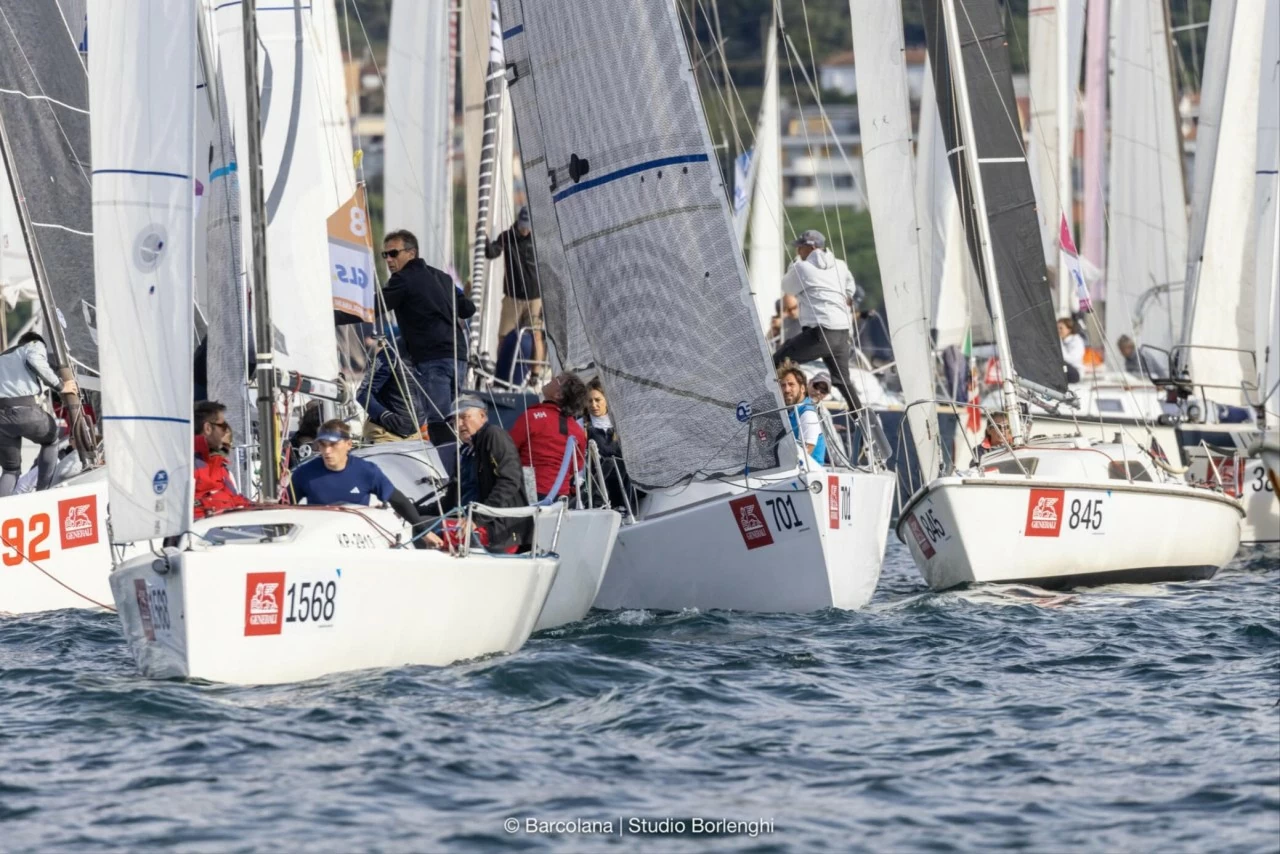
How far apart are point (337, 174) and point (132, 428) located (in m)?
6.26

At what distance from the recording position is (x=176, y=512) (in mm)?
8289

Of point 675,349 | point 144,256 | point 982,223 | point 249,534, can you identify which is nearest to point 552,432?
point 675,349

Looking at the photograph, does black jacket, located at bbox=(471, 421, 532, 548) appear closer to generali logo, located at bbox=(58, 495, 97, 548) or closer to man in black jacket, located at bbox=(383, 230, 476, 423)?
man in black jacket, located at bbox=(383, 230, 476, 423)

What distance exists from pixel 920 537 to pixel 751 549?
6.65 ft

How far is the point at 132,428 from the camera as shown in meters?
8.31

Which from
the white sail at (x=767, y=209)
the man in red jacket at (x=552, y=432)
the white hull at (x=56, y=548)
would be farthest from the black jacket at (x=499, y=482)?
the white sail at (x=767, y=209)

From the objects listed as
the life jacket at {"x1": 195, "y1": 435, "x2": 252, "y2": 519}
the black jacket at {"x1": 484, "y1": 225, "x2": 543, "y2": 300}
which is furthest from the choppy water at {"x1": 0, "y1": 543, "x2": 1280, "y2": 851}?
the black jacket at {"x1": 484, "y1": 225, "x2": 543, "y2": 300}

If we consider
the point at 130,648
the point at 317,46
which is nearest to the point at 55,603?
the point at 130,648

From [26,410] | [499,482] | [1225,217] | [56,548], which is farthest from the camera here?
[1225,217]

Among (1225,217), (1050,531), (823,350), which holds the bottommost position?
(1050,531)

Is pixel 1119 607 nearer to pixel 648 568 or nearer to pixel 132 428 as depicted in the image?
pixel 648 568

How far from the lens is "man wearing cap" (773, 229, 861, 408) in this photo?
47.0 feet

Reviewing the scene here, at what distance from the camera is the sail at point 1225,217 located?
18.1 metres

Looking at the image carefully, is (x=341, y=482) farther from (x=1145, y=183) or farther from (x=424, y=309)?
(x=1145, y=183)
